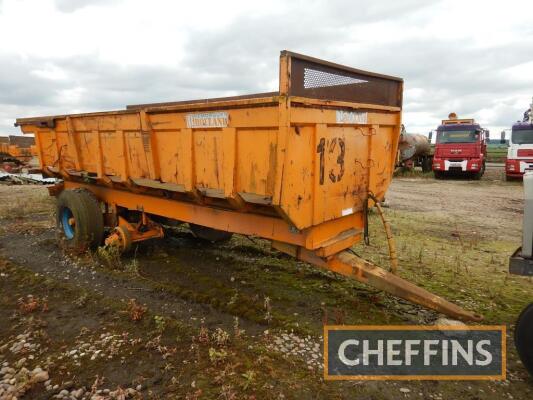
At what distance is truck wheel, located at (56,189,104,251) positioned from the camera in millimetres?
5027

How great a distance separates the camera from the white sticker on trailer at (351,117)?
3.30 m

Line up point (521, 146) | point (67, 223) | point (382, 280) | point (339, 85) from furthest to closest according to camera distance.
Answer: point (521, 146)
point (67, 223)
point (339, 85)
point (382, 280)

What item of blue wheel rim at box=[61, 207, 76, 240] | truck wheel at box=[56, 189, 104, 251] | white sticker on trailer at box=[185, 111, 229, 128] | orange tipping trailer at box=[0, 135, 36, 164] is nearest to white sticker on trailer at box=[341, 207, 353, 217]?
white sticker on trailer at box=[185, 111, 229, 128]

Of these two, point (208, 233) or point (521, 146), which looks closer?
point (208, 233)

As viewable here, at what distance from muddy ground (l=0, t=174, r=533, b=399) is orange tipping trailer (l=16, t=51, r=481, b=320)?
0.59 meters

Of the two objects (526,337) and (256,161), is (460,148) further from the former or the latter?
(256,161)

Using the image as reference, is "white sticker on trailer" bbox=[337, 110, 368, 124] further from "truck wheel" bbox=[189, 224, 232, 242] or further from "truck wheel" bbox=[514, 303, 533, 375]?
"truck wheel" bbox=[189, 224, 232, 242]

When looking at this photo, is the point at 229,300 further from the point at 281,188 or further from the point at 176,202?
the point at 281,188

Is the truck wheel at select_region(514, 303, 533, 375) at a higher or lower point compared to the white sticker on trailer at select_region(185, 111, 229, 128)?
lower

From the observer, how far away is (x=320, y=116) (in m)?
3.05

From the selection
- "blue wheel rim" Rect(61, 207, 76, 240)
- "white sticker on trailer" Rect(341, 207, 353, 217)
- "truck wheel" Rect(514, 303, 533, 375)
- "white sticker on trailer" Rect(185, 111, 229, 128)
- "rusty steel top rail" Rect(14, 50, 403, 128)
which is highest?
"rusty steel top rail" Rect(14, 50, 403, 128)

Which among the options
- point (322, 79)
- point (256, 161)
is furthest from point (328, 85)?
point (256, 161)

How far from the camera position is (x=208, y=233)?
223 inches

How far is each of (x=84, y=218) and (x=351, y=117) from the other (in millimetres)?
3621
